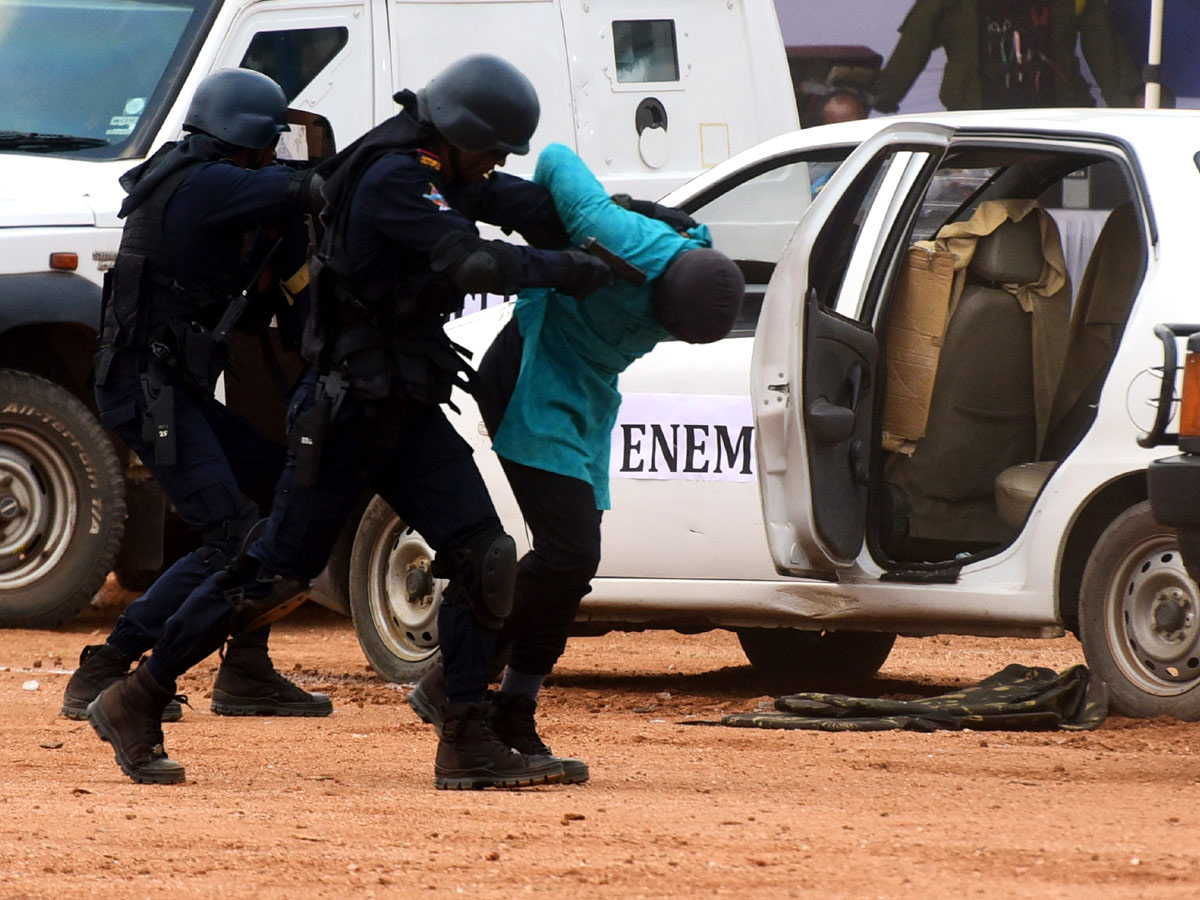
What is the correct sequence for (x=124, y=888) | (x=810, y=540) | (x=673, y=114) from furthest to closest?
(x=673, y=114)
(x=810, y=540)
(x=124, y=888)

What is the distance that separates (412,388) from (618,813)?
3.58ft

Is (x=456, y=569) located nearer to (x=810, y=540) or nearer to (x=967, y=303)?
(x=810, y=540)

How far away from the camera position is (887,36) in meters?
12.5

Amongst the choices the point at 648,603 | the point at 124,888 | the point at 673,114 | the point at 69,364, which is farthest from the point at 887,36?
the point at 124,888

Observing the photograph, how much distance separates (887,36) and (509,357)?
7.18 metres

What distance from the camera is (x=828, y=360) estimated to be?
22.7 feet

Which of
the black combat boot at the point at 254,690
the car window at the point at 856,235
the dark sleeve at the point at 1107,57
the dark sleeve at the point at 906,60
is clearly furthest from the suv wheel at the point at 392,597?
the dark sleeve at the point at 1107,57

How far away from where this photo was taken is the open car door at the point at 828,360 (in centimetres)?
681

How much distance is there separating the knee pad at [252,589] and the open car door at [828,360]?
65.1 inches

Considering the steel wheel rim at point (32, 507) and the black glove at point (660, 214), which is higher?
the black glove at point (660, 214)

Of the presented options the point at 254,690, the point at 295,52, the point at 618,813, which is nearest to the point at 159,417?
the point at 254,690

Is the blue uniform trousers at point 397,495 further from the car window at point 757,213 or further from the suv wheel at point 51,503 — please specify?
the suv wheel at point 51,503

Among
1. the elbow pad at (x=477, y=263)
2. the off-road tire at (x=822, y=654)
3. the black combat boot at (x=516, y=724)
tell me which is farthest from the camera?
the off-road tire at (x=822, y=654)

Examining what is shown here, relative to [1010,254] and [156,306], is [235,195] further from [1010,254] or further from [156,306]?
[1010,254]
